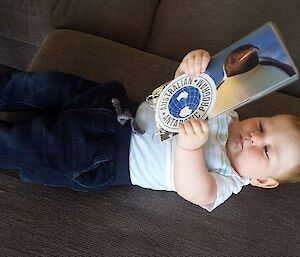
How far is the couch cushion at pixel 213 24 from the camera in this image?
139cm

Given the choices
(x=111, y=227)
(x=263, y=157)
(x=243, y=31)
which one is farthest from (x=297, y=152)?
(x=243, y=31)

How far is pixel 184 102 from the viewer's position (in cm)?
88

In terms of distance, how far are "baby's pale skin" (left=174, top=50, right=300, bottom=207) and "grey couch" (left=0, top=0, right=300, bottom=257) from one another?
0.08 meters

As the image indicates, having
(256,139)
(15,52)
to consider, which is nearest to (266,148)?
(256,139)

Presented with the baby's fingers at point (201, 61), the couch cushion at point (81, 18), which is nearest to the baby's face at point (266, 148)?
the baby's fingers at point (201, 61)

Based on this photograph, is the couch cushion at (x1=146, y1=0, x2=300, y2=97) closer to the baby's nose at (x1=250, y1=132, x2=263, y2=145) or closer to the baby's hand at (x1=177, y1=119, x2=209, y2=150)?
the baby's nose at (x1=250, y1=132, x2=263, y2=145)

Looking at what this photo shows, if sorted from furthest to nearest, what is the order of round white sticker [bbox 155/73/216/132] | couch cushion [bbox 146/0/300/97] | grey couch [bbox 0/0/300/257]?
1. couch cushion [bbox 146/0/300/97]
2. grey couch [bbox 0/0/300/257]
3. round white sticker [bbox 155/73/216/132]

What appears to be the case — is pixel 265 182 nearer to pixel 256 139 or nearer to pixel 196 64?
pixel 256 139

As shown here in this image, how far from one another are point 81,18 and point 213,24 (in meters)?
0.40

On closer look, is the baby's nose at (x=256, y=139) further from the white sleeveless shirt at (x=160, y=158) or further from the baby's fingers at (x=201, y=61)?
the baby's fingers at (x=201, y=61)

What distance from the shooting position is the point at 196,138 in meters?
0.89

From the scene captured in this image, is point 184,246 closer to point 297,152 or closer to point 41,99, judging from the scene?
point 297,152

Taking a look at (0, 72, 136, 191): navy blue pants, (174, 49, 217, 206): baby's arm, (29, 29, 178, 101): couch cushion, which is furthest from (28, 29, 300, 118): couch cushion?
(174, 49, 217, 206): baby's arm

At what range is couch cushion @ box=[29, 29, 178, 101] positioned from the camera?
4.09 feet
